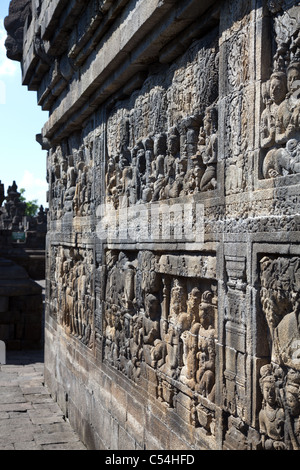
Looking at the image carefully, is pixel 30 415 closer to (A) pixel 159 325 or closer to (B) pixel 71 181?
(B) pixel 71 181

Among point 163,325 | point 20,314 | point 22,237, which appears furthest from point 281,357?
point 22,237

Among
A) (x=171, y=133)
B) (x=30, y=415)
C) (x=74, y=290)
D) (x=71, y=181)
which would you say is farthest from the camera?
(x=71, y=181)

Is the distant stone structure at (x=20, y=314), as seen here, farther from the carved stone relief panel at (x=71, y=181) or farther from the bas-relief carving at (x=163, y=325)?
the bas-relief carving at (x=163, y=325)

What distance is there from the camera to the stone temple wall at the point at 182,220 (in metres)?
3.12

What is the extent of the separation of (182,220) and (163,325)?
2.98ft

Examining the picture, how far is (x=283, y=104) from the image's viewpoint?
3.08 metres

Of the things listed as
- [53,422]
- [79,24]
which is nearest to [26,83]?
[79,24]

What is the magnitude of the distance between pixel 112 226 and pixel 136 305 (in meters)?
1.04

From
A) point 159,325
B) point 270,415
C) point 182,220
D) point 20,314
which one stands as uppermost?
point 182,220

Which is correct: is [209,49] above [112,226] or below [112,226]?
above

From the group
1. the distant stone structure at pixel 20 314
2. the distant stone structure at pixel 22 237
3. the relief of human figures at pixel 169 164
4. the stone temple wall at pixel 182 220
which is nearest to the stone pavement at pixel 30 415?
the stone temple wall at pixel 182 220

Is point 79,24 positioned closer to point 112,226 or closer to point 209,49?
point 112,226

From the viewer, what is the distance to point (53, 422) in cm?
744
